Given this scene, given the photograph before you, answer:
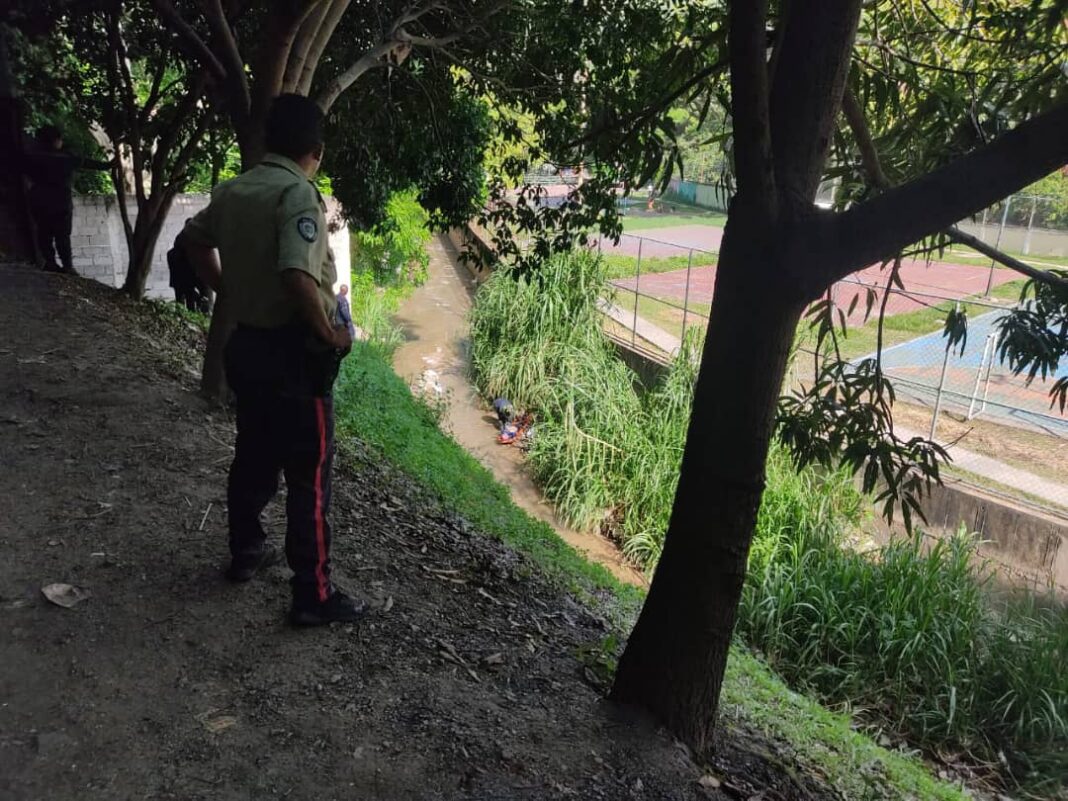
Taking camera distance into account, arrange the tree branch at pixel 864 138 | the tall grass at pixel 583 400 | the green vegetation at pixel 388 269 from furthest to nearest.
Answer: the green vegetation at pixel 388 269
the tall grass at pixel 583 400
the tree branch at pixel 864 138

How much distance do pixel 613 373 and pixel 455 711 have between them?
9.02 metres

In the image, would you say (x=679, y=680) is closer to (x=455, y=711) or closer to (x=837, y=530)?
(x=455, y=711)

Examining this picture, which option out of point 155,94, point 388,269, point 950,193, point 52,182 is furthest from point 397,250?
point 950,193

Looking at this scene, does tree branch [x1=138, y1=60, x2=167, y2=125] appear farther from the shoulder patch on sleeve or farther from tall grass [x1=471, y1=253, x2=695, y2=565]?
the shoulder patch on sleeve

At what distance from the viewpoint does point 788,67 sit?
8.12 feet

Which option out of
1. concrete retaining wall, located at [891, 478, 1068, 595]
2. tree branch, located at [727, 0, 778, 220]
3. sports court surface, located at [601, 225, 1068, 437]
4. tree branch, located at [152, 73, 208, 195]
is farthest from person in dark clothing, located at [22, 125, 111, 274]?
concrete retaining wall, located at [891, 478, 1068, 595]

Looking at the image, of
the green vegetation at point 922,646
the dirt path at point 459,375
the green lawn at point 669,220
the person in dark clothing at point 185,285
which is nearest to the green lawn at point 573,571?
the green vegetation at point 922,646

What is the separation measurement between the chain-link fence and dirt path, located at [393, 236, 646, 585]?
271 centimetres

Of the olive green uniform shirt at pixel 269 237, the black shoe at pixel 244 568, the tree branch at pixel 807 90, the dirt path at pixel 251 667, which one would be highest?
the tree branch at pixel 807 90

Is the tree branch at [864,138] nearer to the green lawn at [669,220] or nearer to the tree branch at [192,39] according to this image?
the tree branch at [192,39]

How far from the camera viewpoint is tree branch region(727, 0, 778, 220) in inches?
91.6

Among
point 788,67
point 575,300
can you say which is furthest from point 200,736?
point 575,300

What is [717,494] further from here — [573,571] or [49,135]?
[49,135]

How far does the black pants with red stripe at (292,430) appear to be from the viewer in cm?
275
